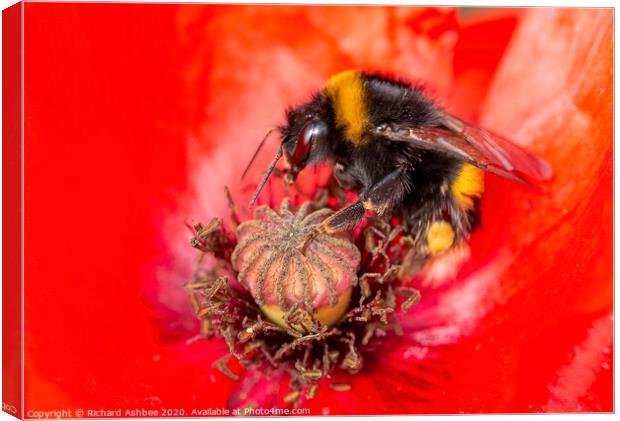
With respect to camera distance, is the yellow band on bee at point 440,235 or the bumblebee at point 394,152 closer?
the bumblebee at point 394,152

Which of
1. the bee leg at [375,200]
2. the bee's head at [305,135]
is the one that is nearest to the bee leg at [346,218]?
the bee leg at [375,200]

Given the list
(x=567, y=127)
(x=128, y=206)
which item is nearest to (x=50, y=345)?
(x=128, y=206)

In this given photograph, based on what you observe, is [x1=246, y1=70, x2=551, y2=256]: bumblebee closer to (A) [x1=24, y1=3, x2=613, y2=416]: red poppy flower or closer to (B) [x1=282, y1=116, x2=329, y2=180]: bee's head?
(B) [x1=282, y1=116, x2=329, y2=180]: bee's head

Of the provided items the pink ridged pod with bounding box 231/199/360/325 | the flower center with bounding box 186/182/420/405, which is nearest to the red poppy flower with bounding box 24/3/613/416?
the flower center with bounding box 186/182/420/405

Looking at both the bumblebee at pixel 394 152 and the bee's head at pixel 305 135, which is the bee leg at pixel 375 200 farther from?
the bee's head at pixel 305 135

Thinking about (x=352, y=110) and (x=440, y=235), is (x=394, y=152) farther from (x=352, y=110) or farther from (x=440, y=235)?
(x=440, y=235)

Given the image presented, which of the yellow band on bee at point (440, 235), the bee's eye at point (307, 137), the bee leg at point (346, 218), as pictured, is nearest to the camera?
the bee's eye at point (307, 137)

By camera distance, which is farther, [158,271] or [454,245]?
[158,271]

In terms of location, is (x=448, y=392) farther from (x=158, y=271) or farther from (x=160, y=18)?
(x=160, y=18)
